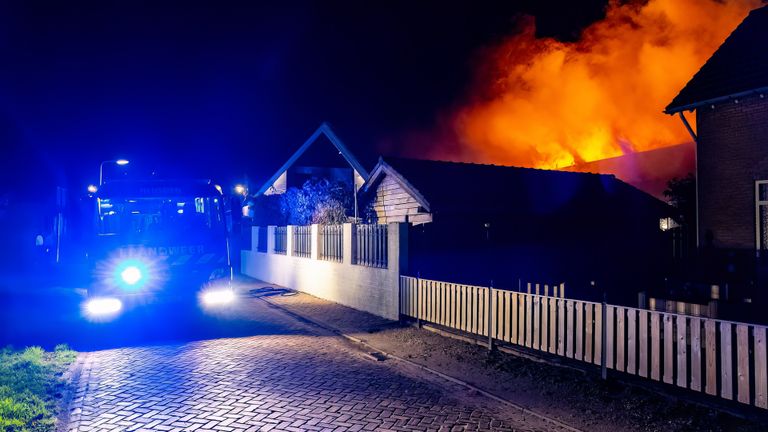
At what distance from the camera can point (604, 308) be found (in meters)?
6.67

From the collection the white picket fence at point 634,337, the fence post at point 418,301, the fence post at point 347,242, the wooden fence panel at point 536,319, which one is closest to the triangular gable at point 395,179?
the fence post at point 347,242

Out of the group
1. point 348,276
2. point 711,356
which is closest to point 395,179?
point 348,276

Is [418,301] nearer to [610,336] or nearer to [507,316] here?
[507,316]

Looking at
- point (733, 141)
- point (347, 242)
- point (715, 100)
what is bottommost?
point (347, 242)

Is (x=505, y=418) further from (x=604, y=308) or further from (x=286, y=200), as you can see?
(x=286, y=200)

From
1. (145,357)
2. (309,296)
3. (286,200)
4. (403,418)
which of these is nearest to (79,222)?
(145,357)

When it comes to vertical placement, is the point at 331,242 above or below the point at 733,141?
below

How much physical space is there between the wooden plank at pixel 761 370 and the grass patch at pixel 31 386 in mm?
7310

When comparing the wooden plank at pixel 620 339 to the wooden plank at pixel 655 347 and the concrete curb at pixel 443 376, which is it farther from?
the concrete curb at pixel 443 376

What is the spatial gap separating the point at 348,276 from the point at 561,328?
24.6ft

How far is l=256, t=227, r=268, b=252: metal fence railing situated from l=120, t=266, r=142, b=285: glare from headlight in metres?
10.5

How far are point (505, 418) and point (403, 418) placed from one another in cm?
115

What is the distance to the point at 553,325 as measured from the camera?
24.2 feet

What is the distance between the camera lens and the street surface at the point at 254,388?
5590 mm
